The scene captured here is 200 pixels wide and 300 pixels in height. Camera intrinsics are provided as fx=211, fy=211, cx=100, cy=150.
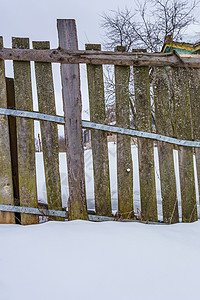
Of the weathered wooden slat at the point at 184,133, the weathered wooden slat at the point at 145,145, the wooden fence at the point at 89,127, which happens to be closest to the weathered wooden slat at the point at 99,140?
the wooden fence at the point at 89,127

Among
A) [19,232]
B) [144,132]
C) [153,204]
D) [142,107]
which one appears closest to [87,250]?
[19,232]

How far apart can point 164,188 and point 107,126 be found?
90 centimetres

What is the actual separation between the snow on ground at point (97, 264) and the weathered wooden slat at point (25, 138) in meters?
0.48

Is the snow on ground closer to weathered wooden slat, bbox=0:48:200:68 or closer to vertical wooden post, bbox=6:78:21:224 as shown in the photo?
vertical wooden post, bbox=6:78:21:224

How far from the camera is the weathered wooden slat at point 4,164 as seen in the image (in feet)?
6.83

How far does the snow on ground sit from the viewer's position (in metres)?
1.04

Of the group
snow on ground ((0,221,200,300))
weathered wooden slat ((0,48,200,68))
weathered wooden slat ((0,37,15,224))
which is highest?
weathered wooden slat ((0,48,200,68))

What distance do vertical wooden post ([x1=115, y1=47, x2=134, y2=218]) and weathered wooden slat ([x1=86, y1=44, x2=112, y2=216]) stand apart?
5.7 inches

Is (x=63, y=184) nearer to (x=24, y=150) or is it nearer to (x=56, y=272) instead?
(x=24, y=150)

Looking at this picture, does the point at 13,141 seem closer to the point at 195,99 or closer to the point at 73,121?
the point at 73,121

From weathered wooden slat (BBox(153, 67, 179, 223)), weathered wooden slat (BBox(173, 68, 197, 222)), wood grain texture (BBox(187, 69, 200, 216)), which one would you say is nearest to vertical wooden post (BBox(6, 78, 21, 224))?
weathered wooden slat (BBox(153, 67, 179, 223))

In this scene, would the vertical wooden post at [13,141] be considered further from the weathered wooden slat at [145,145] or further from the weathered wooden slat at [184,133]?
the weathered wooden slat at [184,133]

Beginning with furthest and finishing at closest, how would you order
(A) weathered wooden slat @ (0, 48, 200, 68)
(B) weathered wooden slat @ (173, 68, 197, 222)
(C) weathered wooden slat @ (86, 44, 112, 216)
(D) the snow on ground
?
1. (B) weathered wooden slat @ (173, 68, 197, 222)
2. (C) weathered wooden slat @ (86, 44, 112, 216)
3. (A) weathered wooden slat @ (0, 48, 200, 68)
4. (D) the snow on ground

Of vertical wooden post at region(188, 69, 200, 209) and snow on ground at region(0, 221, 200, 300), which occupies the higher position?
vertical wooden post at region(188, 69, 200, 209)
